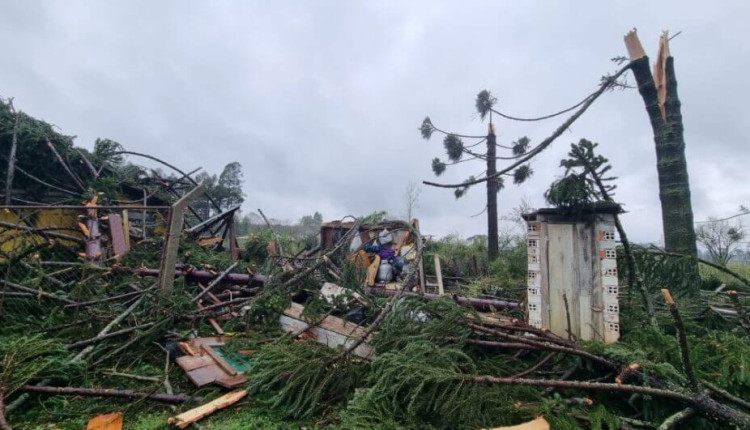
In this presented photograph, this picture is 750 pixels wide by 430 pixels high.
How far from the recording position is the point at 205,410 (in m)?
2.88

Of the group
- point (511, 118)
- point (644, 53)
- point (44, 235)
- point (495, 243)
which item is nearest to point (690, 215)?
point (644, 53)

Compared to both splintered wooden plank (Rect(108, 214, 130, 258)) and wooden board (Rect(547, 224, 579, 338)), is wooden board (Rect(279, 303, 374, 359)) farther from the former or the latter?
splintered wooden plank (Rect(108, 214, 130, 258))

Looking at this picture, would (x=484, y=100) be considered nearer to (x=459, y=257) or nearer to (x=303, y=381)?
(x=459, y=257)

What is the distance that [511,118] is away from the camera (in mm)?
4676

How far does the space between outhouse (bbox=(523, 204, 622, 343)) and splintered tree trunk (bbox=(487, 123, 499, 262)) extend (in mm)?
9050

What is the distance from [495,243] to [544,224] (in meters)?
9.69

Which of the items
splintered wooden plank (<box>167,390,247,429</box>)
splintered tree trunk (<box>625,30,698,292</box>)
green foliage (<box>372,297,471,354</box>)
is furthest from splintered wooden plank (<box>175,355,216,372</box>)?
splintered tree trunk (<box>625,30,698,292</box>)

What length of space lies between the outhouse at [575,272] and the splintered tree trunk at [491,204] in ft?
29.7

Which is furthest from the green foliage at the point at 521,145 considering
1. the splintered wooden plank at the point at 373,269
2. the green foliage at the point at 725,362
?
the green foliage at the point at 725,362

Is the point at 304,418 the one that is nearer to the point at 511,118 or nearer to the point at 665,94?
the point at 511,118

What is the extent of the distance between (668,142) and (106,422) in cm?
674

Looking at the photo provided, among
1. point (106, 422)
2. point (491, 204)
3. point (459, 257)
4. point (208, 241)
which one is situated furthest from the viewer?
point (491, 204)

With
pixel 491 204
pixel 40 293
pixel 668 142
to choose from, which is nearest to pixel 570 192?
pixel 668 142

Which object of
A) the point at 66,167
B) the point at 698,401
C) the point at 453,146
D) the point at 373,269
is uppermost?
the point at 453,146
